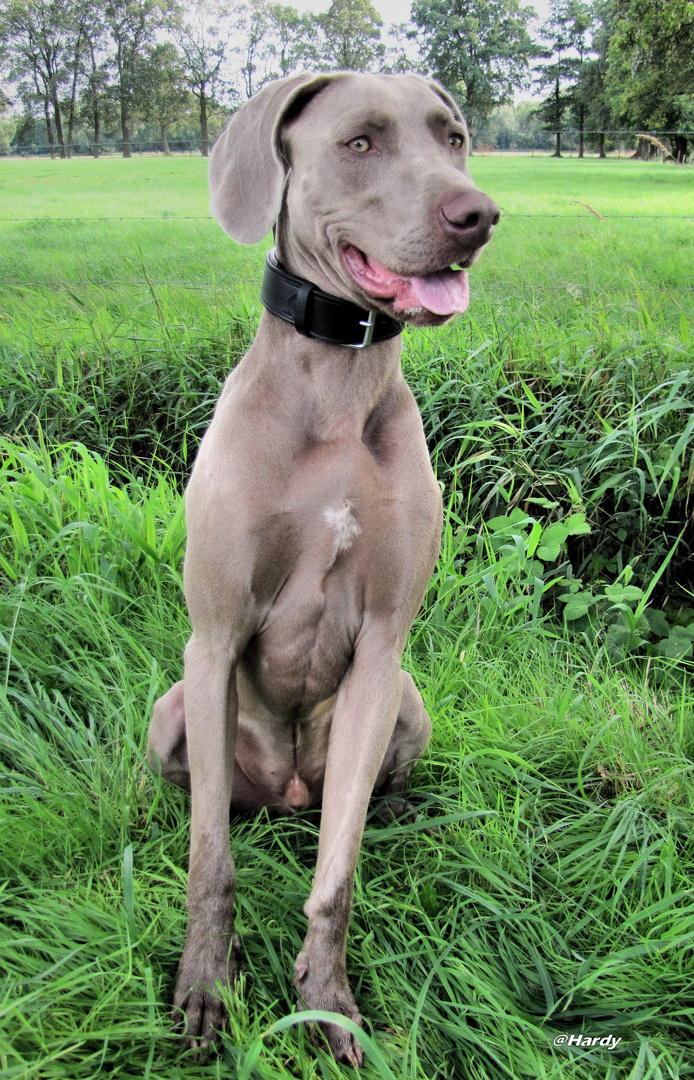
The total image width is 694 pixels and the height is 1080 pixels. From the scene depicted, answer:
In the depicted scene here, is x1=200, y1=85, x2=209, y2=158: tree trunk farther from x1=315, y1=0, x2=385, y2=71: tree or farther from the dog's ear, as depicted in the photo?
the dog's ear

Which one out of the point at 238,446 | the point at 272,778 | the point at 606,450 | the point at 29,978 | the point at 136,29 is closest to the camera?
the point at 29,978

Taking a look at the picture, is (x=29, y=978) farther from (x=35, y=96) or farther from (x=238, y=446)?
(x=35, y=96)

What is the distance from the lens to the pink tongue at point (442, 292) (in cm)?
121

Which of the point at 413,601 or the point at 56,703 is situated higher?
the point at 413,601

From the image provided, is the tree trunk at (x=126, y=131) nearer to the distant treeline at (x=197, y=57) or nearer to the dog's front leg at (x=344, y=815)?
the distant treeline at (x=197, y=57)

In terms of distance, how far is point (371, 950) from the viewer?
142 centimetres

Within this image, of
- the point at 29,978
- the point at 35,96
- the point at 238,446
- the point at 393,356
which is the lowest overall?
the point at 29,978

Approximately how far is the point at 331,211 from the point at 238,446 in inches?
16.1

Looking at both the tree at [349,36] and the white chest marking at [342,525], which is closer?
the white chest marking at [342,525]

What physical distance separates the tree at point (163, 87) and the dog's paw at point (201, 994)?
5226 mm

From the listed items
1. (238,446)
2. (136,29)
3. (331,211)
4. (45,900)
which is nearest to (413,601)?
(238,446)

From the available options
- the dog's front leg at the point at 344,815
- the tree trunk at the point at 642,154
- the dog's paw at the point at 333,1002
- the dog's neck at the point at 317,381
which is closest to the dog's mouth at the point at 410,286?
the dog's neck at the point at 317,381

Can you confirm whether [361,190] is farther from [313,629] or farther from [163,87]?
[163,87]

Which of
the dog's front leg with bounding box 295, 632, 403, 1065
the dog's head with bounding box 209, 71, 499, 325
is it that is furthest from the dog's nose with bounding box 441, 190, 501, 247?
the dog's front leg with bounding box 295, 632, 403, 1065
